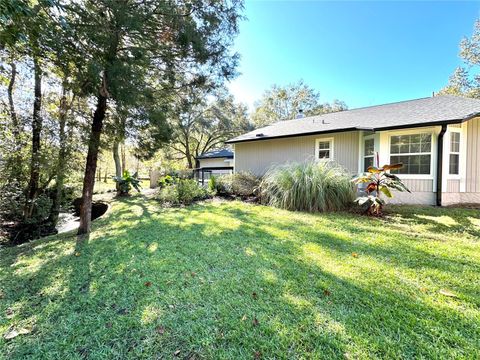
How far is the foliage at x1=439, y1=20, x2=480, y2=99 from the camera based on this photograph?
59.4ft

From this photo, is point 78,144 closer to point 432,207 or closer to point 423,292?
point 423,292

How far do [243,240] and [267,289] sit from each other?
1.79 metres

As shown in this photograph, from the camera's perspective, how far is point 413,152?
311 inches

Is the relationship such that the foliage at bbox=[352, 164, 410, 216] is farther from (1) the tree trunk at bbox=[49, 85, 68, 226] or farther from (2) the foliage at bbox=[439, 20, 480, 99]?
(2) the foliage at bbox=[439, 20, 480, 99]

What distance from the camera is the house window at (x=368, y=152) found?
865 cm

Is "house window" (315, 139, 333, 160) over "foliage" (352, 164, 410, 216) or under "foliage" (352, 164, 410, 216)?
over

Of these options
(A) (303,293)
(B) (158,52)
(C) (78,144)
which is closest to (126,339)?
(A) (303,293)

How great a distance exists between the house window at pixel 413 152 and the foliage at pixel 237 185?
553 cm

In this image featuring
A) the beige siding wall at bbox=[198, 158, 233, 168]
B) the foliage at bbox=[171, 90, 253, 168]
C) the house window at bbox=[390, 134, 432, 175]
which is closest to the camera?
the house window at bbox=[390, 134, 432, 175]

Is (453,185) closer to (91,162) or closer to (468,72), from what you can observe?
(91,162)

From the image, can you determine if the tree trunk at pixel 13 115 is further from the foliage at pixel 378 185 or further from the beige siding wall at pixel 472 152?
the beige siding wall at pixel 472 152

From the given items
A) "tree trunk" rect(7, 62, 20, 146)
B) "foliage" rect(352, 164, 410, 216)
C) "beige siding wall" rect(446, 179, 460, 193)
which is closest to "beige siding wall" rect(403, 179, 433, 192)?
"beige siding wall" rect(446, 179, 460, 193)

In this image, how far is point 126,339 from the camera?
6.15 ft

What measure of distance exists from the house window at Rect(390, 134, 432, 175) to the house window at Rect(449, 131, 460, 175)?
0.75 m
